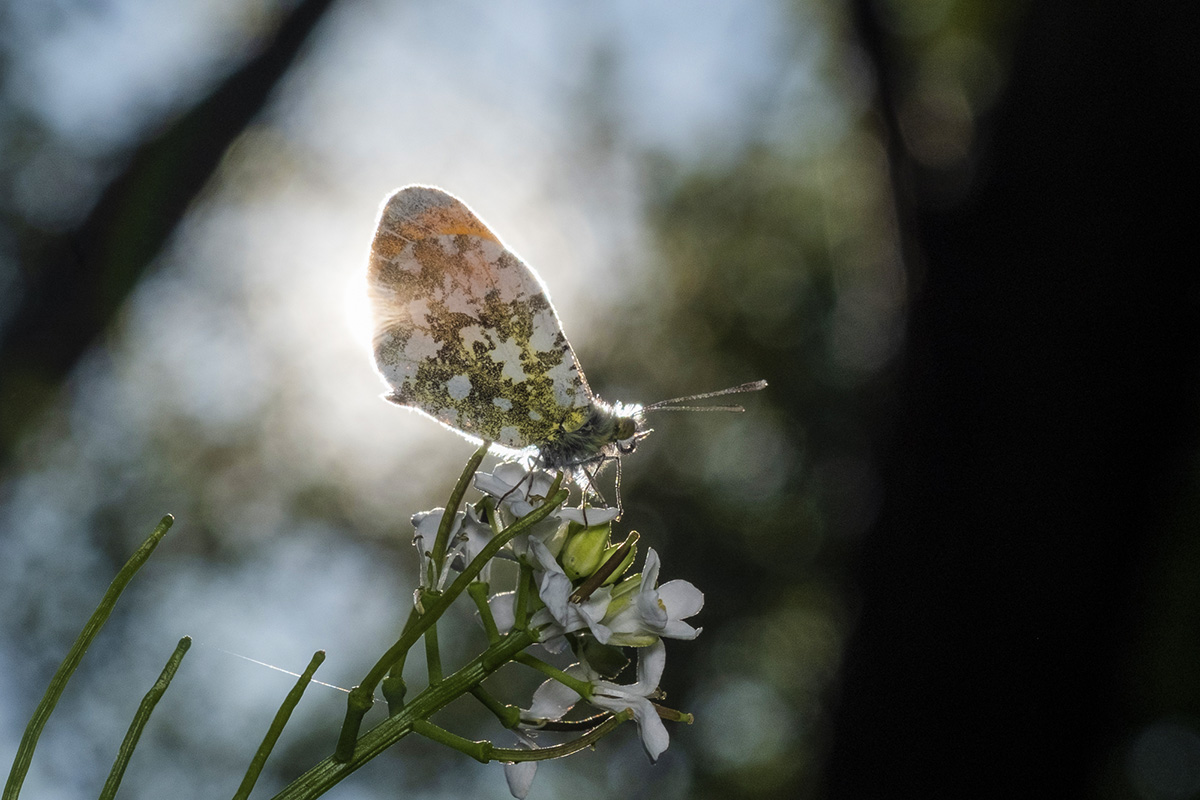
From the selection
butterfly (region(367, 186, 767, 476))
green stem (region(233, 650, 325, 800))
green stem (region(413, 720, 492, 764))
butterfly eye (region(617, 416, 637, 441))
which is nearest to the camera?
green stem (region(233, 650, 325, 800))

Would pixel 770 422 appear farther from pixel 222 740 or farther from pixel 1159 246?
pixel 222 740

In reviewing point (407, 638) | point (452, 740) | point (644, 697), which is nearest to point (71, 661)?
point (407, 638)

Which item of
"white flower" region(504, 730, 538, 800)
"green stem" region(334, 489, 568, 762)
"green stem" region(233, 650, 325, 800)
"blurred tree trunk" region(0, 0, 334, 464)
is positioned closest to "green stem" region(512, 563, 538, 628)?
"green stem" region(334, 489, 568, 762)

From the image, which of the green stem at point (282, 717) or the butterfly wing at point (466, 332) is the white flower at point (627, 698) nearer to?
the green stem at point (282, 717)

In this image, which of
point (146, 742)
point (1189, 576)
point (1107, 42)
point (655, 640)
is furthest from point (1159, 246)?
point (146, 742)

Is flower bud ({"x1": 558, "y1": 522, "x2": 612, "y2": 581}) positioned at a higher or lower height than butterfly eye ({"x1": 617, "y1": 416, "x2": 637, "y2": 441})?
lower

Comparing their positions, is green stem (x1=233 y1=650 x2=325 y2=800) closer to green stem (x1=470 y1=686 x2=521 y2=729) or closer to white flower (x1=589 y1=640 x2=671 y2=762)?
green stem (x1=470 y1=686 x2=521 y2=729)
